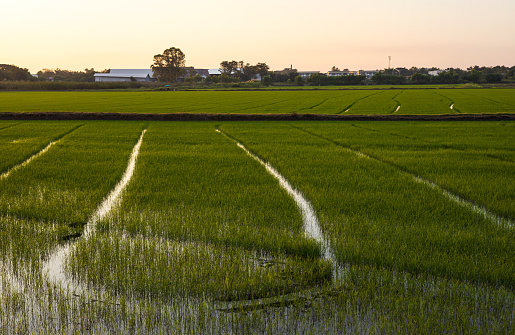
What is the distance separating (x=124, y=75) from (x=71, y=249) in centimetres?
11009

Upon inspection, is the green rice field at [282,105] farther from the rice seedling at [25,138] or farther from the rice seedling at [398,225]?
the rice seedling at [398,225]

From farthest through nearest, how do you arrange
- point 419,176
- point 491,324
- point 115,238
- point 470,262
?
point 419,176 < point 115,238 < point 470,262 < point 491,324

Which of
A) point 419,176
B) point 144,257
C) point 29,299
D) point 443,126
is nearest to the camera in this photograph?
point 29,299

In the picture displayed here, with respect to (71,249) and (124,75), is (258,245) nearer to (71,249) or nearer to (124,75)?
(71,249)

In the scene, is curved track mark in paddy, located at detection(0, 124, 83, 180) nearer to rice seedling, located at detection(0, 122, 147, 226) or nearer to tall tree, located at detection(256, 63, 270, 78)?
rice seedling, located at detection(0, 122, 147, 226)

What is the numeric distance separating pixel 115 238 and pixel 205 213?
4.06ft

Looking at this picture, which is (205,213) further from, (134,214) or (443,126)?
(443,126)

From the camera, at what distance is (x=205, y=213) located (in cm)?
563

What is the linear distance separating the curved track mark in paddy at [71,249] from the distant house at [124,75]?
9804 centimetres

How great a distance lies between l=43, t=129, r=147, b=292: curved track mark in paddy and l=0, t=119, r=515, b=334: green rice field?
24 millimetres

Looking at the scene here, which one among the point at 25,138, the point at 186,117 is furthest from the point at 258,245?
the point at 186,117

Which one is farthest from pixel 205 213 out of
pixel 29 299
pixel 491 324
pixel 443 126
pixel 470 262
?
pixel 443 126

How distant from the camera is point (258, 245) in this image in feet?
14.9

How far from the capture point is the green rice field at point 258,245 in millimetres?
3150
